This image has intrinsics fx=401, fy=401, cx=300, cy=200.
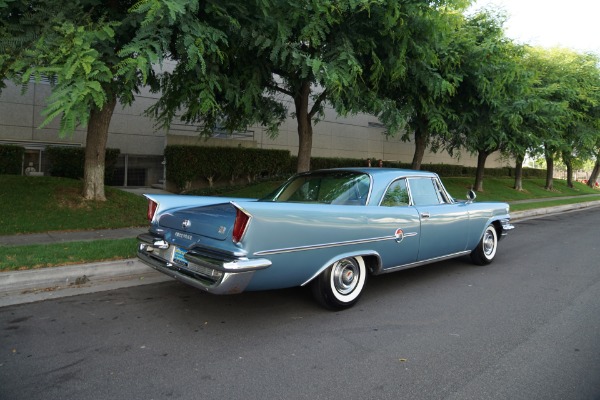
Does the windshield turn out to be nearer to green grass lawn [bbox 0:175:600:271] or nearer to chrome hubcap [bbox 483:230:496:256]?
green grass lawn [bbox 0:175:600:271]

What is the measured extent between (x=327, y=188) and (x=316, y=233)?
1.18 metres

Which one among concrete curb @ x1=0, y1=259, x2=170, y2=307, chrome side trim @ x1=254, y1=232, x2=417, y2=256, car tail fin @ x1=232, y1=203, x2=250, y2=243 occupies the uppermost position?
car tail fin @ x1=232, y1=203, x2=250, y2=243

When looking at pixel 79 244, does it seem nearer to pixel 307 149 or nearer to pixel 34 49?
pixel 34 49

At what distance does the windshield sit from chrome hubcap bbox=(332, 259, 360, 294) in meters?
0.71

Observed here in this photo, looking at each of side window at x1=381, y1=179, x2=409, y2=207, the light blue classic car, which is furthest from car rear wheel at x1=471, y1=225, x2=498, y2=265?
side window at x1=381, y1=179, x2=409, y2=207

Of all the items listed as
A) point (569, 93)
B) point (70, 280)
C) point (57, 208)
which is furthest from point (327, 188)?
point (569, 93)

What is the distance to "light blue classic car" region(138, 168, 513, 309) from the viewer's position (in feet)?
11.3

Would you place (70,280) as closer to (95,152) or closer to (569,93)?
(95,152)

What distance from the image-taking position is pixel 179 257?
154 inches

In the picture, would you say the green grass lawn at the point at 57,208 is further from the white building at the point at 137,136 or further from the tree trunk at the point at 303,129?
the tree trunk at the point at 303,129

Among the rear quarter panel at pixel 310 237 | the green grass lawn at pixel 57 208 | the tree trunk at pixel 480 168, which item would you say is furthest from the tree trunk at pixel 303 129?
the tree trunk at pixel 480 168

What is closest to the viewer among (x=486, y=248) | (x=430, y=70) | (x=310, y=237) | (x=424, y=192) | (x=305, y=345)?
(x=305, y=345)

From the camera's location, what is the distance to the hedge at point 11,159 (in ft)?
41.4

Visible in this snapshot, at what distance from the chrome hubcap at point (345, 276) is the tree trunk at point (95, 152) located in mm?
6977
